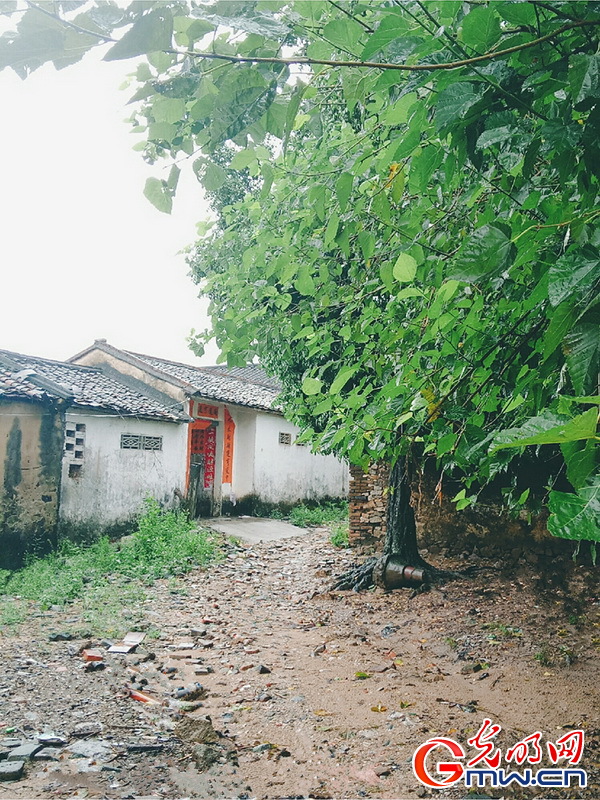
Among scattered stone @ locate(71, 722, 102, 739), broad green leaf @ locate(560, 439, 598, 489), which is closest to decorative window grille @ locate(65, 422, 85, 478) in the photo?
scattered stone @ locate(71, 722, 102, 739)

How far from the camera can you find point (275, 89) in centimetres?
155

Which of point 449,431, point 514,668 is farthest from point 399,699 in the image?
point 449,431

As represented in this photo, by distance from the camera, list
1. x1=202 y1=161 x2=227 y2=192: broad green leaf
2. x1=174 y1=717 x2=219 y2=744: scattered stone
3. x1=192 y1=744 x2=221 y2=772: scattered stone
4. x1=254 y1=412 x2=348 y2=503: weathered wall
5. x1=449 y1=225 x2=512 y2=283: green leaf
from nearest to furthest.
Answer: x1=449 y1=225 x2=512 y2=283: green leaf, x1=202 y1=161 x2=227 y2=192: broad green leaf, x1=192 y1=744 x2=221 y2=772: scattered stone, x1=174 y1=717 x2=219 y2=744: scattered stone, x1=254 y1=412 x2=348 y2=503: weathered wall

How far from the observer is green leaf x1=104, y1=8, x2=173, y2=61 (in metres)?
1.18

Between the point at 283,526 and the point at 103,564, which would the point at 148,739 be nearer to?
the point at 103,564

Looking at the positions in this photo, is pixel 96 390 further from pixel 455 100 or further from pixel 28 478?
pixel 455 100

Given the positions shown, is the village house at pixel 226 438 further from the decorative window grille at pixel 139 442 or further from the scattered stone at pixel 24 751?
the scattered stone at pixel 24 751

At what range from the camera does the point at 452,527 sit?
8.92 meters

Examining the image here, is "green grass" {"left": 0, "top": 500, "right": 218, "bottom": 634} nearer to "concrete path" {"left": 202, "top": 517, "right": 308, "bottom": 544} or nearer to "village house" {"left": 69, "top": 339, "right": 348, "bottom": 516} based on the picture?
"concrete path" {"left": 202, "top": 517, "right": 308, "bottom": 544}

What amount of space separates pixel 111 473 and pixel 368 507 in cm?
578

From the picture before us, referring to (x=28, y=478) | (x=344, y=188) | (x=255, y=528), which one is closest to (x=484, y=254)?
(x=344, y=188)

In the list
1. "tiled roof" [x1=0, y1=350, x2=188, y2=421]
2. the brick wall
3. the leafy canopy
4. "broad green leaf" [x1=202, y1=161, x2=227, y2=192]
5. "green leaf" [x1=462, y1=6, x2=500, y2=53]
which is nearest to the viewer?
the leafy canopy

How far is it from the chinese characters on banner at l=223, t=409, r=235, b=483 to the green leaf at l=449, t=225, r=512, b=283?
51.7 feet

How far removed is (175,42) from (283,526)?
48.8ft
